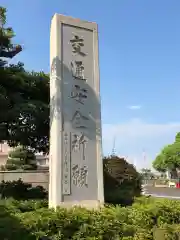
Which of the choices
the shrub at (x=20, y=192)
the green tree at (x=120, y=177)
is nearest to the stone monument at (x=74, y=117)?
the green tree at (x=120, y=177)

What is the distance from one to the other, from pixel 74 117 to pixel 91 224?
100 inches

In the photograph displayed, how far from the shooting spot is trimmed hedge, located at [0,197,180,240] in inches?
211

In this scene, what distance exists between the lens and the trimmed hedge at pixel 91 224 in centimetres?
535

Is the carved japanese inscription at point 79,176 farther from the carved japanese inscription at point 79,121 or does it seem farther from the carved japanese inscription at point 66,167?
the carved japanese inscription at point 79,121

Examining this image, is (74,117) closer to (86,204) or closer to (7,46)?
(86,204)

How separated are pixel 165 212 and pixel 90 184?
1.73m

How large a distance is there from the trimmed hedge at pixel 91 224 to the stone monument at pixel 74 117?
0.77 metres

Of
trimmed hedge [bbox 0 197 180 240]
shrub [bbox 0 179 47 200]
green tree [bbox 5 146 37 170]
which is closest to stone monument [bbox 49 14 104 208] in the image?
trimmed hedge [bbox 0 197 180 240]

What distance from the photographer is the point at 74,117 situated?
740 cm

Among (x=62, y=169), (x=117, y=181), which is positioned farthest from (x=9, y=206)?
(x=117, y=181)

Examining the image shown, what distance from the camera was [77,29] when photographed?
795 centimetres

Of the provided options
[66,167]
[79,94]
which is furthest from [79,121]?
[66,167]

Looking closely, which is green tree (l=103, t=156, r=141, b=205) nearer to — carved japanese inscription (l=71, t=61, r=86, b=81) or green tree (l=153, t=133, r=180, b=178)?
carved japanese inscription (l=71, t=61, r=86, b=81)

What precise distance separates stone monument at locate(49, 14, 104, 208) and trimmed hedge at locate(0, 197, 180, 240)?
0.77 metres
